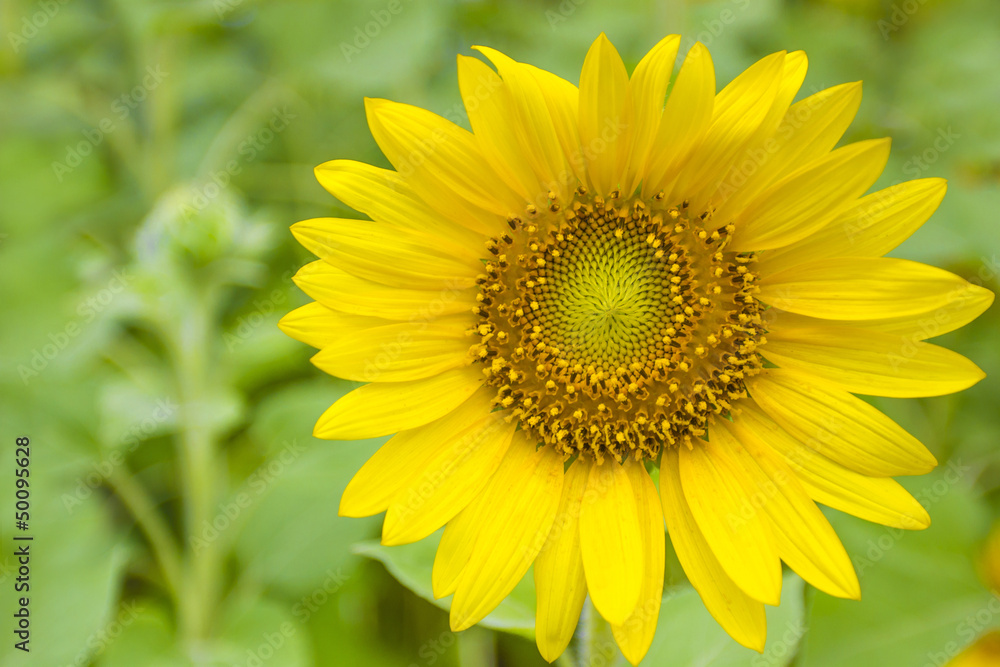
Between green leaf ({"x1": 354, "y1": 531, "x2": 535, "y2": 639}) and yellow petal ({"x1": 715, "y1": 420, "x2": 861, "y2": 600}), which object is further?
green leaf ({"x1": 354, "y1": 531, "x2": 535, "y2": 639})

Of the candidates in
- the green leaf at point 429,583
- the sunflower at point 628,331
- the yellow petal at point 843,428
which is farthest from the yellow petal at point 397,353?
the yellow petal at point 843,428

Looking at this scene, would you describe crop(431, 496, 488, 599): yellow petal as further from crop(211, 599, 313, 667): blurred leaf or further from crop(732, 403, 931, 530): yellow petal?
crop(211, 599, 313, 667): blurred leaf

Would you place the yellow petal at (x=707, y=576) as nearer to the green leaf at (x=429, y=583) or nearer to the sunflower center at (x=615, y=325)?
the sunflower center at (x=615, y=325)

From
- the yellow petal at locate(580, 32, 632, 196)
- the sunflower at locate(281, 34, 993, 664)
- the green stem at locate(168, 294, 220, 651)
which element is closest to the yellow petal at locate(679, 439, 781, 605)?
the sunflower at locate(281, 34, 993, 664)

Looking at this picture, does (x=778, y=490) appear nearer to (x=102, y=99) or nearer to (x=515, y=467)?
(x=515, y=467)

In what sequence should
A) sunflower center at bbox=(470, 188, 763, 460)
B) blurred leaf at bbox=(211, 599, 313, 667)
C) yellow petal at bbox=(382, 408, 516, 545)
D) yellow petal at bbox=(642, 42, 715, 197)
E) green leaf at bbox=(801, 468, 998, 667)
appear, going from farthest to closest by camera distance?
blurred leaf at bbox=(211, 599, 313, 667) < green leaf at bbox=(801, 468, 998, 667) < sunflower center at bbox=(470, 188, 763, 460) < yellow petal at bbox=(382, 408, 516, 545) < yellow petal at bbox=(642, 42, 715, 197)

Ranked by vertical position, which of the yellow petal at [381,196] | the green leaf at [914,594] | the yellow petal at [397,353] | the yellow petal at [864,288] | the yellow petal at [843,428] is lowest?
the green leaf at [914,594]

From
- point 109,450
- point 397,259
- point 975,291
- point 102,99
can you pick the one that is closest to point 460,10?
point 102,99
